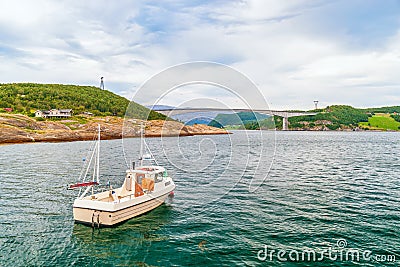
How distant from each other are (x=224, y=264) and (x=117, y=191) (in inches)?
497

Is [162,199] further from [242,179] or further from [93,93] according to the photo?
[93,93]

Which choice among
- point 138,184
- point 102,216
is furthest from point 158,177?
point 102,216

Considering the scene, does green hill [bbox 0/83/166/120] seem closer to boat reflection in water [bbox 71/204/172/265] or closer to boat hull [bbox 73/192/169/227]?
boat hull [bbox 73/192/169/227]

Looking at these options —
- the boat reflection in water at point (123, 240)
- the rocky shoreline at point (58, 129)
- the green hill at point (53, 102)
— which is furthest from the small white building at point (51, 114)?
the boat reflection in water at point (123, 240)

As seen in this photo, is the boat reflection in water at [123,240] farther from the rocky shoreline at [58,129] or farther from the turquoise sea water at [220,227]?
the rocky shoreline at [58,129]

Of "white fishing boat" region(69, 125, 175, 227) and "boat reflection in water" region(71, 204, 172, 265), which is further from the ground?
"white fishing boat" region(69, 125, 175, 227)

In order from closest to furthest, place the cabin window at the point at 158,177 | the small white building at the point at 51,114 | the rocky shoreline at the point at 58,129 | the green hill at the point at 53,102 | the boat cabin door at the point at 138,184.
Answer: the boat cabin door at the point at 138,184 → the cabin window at the point at 158,177 → the rocky shoreline at the point at 58,129 → the small white building at the point at 51,114 → the green hill at the point at 53,102

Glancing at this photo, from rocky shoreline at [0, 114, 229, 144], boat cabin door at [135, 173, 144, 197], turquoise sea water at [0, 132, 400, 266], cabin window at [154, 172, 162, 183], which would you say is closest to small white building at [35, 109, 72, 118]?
rocky shoreline at [0, 114, 229, 144]

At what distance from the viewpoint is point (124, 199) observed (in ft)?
72.6

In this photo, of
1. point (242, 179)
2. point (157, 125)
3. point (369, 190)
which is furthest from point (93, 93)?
point (369, 190)

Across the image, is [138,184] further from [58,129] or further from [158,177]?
[58,129]

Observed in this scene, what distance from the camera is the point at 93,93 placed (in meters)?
185

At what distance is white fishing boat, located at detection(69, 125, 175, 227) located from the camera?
66.5ft

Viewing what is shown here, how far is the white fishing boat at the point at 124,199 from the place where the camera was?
20.3 m
